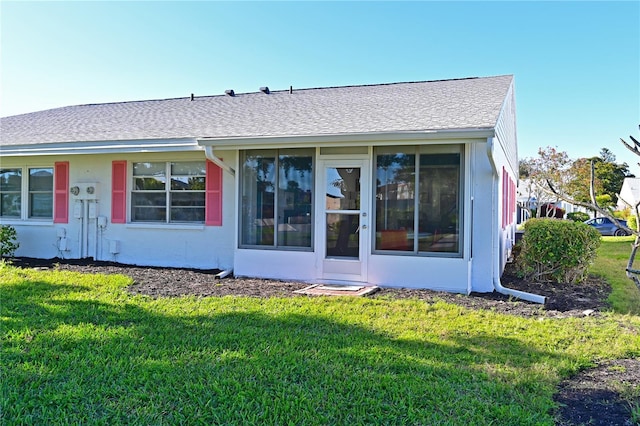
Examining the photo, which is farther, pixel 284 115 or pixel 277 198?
pixel 284 115

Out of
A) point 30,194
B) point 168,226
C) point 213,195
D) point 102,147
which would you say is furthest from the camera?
point 30,194

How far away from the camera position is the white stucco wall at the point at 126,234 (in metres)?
9.17

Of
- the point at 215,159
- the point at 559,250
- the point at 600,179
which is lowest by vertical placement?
the point at 559,250

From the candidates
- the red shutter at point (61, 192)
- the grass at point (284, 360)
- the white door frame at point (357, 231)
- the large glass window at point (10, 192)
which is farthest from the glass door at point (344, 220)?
the large glass window at point (10, 192)

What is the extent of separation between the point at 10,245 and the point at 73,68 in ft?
13.8

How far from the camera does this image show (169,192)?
9570mm

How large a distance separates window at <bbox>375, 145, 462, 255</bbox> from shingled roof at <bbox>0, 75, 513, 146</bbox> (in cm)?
49

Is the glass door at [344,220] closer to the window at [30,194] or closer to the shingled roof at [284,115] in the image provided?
the shingled roof at [284,115]

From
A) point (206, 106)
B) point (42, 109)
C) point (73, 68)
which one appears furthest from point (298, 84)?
point (42, 109)

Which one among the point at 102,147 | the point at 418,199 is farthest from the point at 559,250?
the point at 102,147

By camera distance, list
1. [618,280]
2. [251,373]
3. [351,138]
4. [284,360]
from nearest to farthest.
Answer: [251,373] → [284,360] → [351,138] → [618,280]

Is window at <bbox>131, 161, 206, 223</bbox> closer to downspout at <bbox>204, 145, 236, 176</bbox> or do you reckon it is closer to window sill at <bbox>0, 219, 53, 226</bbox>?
downspout at <bbox>204, 145, 236, 176</bbox>

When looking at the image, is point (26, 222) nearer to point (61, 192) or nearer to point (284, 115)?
point (61, 192)

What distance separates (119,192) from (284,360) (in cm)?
730
